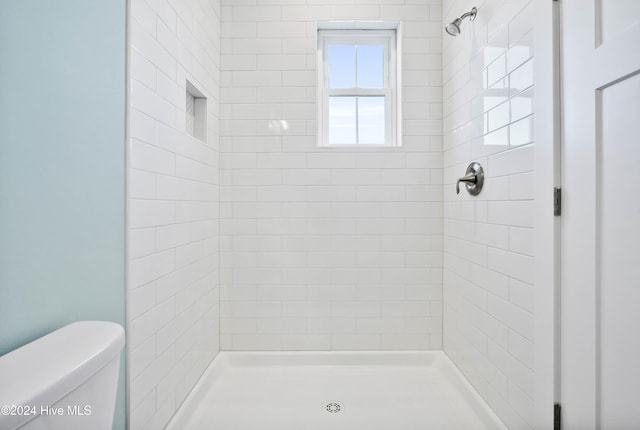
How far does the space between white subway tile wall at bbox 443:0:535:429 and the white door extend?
0.57ft

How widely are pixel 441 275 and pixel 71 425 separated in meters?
1.92

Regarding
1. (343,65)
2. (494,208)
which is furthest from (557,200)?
(343,65)

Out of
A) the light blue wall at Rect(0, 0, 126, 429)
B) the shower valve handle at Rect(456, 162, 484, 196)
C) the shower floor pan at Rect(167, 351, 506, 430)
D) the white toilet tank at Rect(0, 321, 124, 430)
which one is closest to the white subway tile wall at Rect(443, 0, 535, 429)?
the shower valve handle at Rect(456, 162, 484, 196)

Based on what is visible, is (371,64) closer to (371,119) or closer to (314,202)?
(371,119)

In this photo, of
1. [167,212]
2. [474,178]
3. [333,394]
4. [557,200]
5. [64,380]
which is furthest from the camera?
[333,394]

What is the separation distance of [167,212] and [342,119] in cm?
137

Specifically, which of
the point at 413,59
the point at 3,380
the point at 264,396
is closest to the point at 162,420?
the point at 264,396

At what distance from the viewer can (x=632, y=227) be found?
78 centimetres

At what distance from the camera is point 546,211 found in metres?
1.06

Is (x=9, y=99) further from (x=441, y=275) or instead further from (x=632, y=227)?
(x=441, y=275)

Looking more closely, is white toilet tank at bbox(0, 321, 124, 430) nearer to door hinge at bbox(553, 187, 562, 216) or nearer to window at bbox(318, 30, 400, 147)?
door hinge at bbox(553, 187, 562, 216)

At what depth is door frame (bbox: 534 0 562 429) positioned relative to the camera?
40.3 inches

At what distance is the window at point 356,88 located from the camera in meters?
2.22

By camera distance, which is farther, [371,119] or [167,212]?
[371,119]
